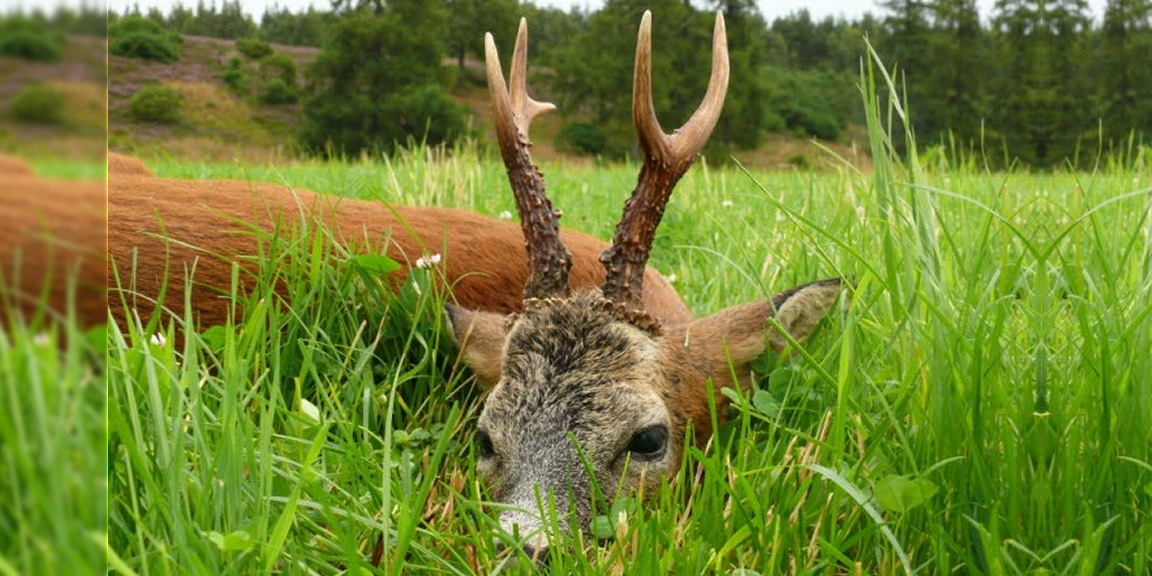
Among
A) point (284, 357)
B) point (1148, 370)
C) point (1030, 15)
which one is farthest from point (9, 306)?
point (1030, 15)

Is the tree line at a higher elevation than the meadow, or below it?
higher

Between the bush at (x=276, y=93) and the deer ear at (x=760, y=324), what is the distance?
24855mm

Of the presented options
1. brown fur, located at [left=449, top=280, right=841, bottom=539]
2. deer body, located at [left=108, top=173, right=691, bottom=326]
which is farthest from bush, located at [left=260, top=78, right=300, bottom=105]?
brown fur, located at [left=449, top=280, right=841, bottom=539]

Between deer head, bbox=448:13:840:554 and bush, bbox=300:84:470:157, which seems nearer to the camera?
deer head, bbox=448:13:840:554

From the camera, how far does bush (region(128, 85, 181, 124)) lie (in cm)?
2009

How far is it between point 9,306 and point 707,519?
5.41 feet

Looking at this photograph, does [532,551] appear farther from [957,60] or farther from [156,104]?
[957,60]

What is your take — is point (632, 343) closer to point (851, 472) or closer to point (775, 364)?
point (775, 364)

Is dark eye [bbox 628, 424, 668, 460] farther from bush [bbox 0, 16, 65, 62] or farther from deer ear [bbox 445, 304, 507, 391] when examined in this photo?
bush [bbox 0, 16, 65, 62]

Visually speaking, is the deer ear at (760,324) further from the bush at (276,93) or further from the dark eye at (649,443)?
the bush at (276,93)

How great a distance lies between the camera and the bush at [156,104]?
65.9 ft

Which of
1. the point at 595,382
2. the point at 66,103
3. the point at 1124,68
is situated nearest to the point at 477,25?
the point at 595,382

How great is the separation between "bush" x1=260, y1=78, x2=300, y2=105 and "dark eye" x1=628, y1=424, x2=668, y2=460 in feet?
82.7

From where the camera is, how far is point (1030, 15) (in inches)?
461
